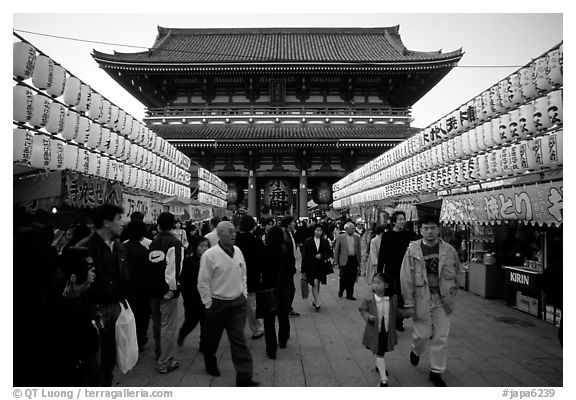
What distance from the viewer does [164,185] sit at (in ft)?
40.8

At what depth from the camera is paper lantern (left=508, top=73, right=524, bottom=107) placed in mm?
6711

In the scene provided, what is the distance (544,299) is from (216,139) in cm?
1836

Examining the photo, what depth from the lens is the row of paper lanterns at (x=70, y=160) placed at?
18.8 ft

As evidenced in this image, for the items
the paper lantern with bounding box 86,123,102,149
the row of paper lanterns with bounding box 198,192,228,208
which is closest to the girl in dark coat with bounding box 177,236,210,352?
the paper lantern with bounding box 86,123,102,149

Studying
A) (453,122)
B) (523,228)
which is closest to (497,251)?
(523,228)

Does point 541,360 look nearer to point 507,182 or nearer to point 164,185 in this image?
point 507,182

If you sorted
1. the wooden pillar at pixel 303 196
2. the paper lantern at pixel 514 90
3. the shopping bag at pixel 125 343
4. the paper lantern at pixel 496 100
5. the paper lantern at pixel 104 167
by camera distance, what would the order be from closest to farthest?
the shopping bag at pixel 125 343 → the paper lantern at pixel 514 90 → the paper lantern at pixel 496 100 → the paper lantern at pixel 104 167 → the wooden pillar at pixel 303 196

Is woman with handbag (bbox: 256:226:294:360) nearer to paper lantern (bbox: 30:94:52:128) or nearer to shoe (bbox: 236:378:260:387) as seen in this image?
shoe (bbox: 236:378:260:387)

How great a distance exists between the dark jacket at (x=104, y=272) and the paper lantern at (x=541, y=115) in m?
6.46

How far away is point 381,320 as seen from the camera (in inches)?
172

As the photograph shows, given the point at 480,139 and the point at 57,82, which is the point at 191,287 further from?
the point at 480,139

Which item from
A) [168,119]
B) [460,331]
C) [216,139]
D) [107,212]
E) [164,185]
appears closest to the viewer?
[107,212]

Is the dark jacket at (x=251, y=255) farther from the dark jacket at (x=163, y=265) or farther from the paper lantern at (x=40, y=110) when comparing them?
the paper lantern at (x=40, y=110)

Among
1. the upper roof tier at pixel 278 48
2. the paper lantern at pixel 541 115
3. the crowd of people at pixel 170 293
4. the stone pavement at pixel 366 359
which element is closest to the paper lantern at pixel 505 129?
the paper lantern at pixel 541 115
